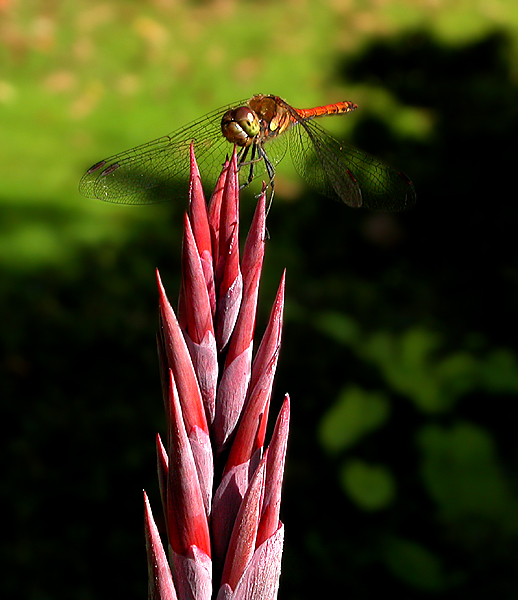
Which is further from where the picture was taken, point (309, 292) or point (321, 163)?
point (309, 292)

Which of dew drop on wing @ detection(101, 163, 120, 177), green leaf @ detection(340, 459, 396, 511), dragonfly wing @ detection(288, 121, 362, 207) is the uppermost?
dragonfly wing @ detection(288, 121, 362, 207)

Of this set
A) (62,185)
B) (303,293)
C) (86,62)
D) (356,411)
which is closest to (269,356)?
(356,411)

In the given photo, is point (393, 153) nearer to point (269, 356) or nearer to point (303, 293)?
point (303, 293)

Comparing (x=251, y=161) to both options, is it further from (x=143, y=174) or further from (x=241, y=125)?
(x=143, y=174)

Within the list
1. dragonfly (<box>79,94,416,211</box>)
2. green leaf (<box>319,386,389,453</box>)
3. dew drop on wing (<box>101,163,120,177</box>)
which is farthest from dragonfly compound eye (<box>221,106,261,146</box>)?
green leaf (<box>319,386,389,453</box>)

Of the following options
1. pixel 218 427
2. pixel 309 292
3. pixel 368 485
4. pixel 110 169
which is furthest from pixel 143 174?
pixel 309 292

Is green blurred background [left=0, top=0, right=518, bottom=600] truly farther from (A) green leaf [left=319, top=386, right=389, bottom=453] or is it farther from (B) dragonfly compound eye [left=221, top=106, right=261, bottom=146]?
(B) dragonfly compound eye [left=221, top=106, right=261, bottom=146]

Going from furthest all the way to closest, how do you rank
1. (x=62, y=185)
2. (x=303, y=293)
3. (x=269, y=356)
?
1. (x=62, y=185)
2. (x=303, y=293)
3. (x=269, y=356)
